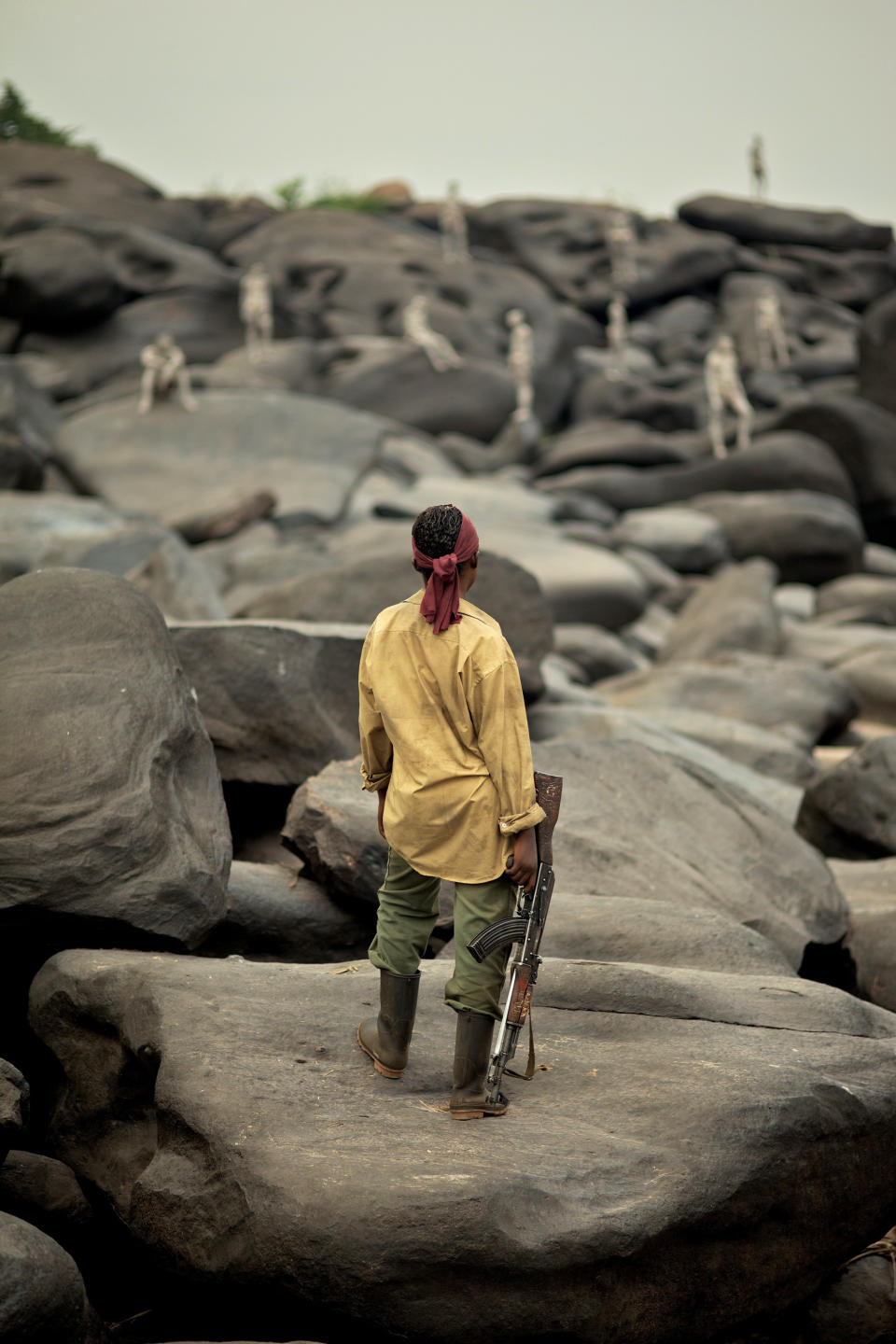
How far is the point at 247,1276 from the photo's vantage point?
115 inches

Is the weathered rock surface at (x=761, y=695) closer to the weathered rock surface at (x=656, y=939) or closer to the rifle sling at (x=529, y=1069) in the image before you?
the weathered rock surface at (x=656, y=939)

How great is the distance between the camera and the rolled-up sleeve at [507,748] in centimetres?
329

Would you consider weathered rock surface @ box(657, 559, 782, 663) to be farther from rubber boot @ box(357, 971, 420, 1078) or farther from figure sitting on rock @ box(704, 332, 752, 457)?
rubber boot @ box(357, 971, 420, 1078)

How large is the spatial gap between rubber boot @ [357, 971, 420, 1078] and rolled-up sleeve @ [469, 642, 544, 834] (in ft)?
1.82

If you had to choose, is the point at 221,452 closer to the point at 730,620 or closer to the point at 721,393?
the point at 730,620

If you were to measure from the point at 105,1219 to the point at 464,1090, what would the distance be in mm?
1080

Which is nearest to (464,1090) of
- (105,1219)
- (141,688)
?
(105,1219)

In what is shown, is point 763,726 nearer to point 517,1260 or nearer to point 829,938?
point 829,938

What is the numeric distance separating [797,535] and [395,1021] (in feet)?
48.9

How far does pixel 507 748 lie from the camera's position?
3301mm

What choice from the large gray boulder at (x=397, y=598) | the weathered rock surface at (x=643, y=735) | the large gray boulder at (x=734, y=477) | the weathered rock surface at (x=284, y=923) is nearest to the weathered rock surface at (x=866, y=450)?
the large gray boulder at (x=734, y=477)

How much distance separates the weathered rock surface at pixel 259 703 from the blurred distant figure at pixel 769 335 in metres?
25.3

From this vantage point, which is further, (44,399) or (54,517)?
(44,399)

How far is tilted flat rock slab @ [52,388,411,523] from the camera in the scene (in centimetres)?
1550
